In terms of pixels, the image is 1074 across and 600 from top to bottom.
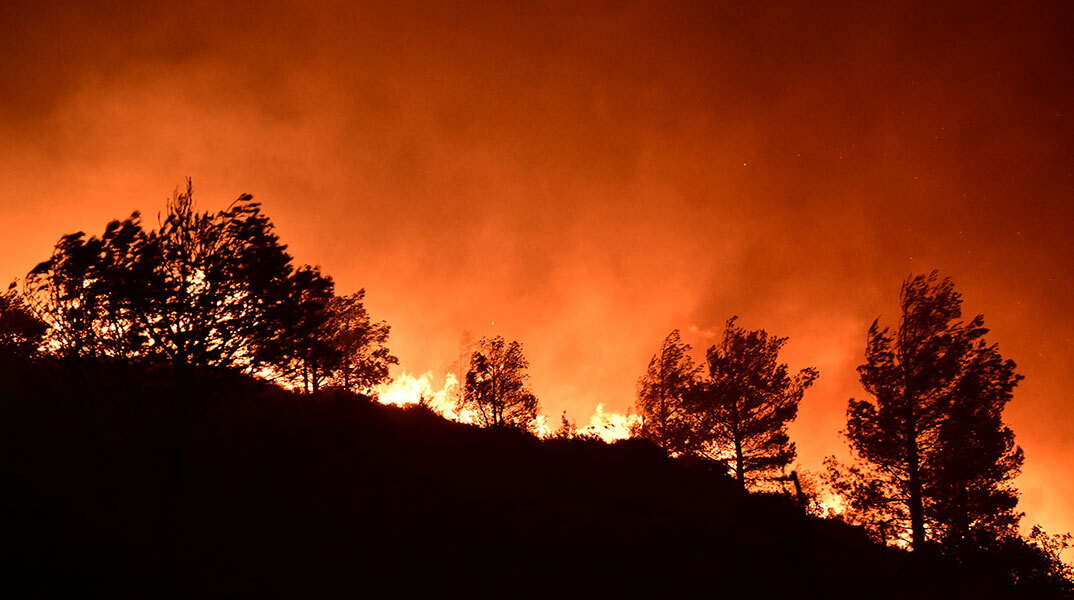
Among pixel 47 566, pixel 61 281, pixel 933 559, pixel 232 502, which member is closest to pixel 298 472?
pixel 232 502

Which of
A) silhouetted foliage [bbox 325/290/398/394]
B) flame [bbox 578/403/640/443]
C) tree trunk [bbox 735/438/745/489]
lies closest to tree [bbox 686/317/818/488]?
tree trunk [bbox 735/438/745/489]

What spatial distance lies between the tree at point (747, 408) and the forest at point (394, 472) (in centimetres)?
10

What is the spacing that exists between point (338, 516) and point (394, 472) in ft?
10.1

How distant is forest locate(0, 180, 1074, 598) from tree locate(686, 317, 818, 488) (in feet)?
0.34

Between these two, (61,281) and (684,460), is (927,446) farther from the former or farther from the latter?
(61,281)

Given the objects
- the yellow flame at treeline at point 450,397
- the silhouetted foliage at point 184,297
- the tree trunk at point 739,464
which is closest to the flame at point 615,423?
the yellow flame at treeline at point 450,397

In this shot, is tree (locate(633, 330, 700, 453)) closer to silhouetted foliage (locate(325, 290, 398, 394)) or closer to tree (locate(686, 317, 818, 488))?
tree (locate(686, 317, 818, 488))

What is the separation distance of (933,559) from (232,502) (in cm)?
2155

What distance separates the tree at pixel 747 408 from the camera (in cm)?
2284

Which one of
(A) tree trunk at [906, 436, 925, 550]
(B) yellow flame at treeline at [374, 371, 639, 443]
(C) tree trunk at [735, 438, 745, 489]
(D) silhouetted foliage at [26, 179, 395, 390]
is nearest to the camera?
(D) silhouetted foliage at [26, 179, 395, 390]

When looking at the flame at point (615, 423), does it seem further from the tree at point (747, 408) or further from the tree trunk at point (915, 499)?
the tree trunk at point (915, 499)

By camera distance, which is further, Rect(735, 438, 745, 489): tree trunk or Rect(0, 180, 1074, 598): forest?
Rect(735, 438, 745, 489): tree trunk

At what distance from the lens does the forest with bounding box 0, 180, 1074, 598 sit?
8.71m

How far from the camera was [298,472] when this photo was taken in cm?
1436
